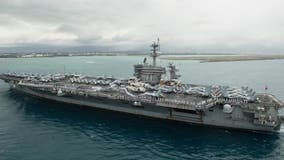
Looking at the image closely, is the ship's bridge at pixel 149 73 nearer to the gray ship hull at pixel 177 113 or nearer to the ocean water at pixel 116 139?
the gray ship hull at pixel 177 113

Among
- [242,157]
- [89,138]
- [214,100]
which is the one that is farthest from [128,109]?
[242,157]

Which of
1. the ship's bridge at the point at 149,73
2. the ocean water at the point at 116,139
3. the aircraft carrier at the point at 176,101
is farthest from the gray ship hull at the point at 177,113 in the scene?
the ship's bridge at the point at 149,73

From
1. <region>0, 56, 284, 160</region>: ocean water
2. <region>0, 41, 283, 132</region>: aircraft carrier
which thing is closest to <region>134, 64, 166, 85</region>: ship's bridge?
<region>0, 41, 283, 132</region>: aircraft carrier

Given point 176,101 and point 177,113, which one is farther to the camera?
point 177,113

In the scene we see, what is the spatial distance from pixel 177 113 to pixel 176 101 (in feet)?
5.66

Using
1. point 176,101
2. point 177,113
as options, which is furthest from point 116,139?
point 177,113

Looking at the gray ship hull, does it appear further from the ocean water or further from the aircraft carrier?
the ocean water

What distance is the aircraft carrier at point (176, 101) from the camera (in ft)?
87.5

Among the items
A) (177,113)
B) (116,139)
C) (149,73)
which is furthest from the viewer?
(149,73)

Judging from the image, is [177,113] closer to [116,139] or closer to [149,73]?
[116,139]

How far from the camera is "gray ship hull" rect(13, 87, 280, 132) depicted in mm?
27422

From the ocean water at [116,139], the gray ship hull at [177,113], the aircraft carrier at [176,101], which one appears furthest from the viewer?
the gray ship hull at [177,113]

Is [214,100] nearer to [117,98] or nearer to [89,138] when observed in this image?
[117,98]

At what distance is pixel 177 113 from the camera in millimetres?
30031
